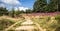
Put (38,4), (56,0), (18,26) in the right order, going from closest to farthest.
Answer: (18,26)
(56,0)
(38,4)

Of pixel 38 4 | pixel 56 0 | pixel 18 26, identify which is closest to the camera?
pixel 18 26

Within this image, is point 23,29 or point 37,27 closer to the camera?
point 37,27

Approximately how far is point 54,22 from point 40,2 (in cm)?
1599

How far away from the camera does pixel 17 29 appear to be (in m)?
4.30

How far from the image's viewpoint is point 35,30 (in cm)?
419

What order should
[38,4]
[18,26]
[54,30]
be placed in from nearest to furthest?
[54,30], [18,26], [38,4]

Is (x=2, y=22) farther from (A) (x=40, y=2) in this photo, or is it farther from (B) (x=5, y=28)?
(A) (x=40, y=2)

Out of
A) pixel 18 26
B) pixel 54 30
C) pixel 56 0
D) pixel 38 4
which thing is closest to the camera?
pixel 54 30

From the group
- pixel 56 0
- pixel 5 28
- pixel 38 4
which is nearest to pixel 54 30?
pixel 5 28

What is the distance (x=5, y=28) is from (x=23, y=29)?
479 mm

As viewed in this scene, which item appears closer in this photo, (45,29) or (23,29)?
→ (45,29)

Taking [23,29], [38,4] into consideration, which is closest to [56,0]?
[38,4]

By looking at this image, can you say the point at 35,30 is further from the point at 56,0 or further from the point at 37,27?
the point at 56,0

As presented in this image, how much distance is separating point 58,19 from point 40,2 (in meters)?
16.0
